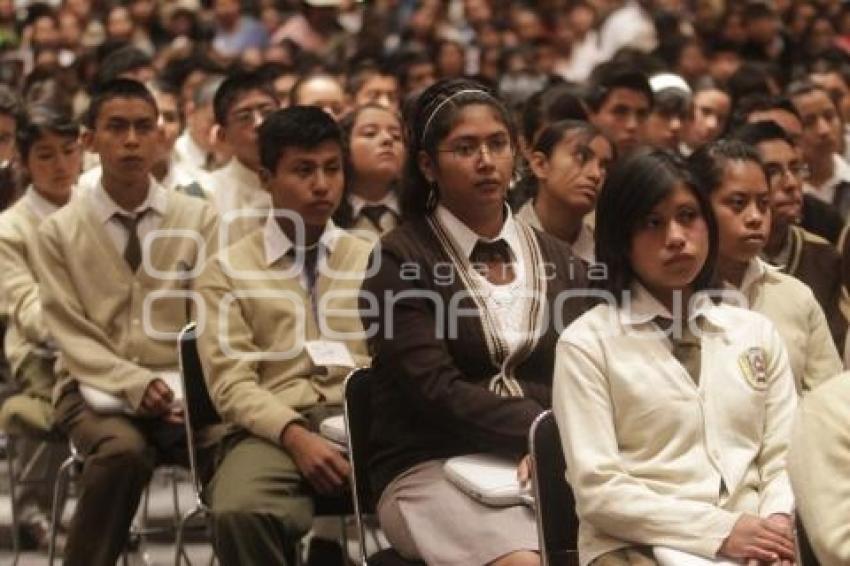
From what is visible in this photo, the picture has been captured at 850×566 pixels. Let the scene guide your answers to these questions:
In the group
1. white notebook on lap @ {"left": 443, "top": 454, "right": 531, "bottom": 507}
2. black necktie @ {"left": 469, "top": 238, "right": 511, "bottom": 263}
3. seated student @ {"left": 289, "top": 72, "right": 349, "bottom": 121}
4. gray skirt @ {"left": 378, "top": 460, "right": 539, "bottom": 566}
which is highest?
seated student @ {"left": 289, "top": 72, "right": 349, "bottom": 121}

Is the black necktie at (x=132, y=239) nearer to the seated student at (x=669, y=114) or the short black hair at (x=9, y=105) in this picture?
the short black hair at (x=9, y=105)

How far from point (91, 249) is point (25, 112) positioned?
4.20ft

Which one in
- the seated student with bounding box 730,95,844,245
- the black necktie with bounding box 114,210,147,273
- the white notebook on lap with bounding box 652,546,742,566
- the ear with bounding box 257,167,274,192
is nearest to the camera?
the white notebook on lap with bounding box 652,546,742,566

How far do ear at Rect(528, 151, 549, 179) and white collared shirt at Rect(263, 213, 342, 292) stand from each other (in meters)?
0.82

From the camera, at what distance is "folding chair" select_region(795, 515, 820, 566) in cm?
259

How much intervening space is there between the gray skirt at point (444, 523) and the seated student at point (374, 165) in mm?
1946

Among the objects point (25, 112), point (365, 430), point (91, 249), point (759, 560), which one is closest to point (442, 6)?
point (25, 112)

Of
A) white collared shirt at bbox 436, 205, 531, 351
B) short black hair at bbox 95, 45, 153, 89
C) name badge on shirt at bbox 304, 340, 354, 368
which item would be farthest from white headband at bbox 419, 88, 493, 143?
short black hair at bbox 95, 45, 153, 89

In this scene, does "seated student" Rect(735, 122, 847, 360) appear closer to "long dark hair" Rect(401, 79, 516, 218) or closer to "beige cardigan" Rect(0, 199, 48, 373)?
"long dark hair" Rect(401, 79, 516, 218)

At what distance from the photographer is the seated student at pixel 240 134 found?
5531 millimetres

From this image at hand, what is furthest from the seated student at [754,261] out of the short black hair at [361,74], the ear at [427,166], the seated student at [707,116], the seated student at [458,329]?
the short black hair at [361,74]

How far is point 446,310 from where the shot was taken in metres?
3.48

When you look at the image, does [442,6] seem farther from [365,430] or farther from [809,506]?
[809,506]

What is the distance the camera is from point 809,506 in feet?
8.30
